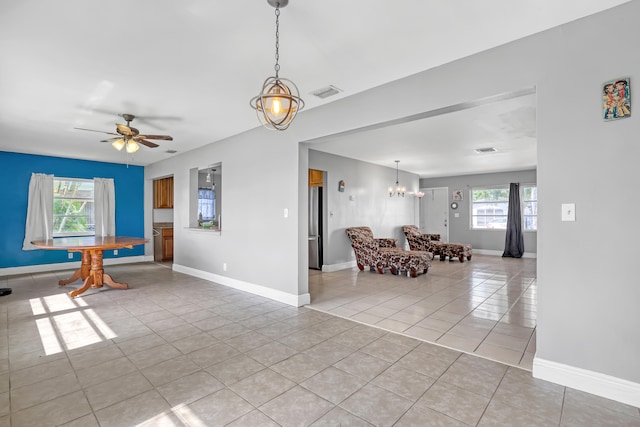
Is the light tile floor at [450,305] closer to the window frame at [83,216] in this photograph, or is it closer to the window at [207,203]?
the window at [207,203]

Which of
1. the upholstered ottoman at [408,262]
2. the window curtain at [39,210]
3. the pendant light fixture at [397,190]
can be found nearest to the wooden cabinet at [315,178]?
the upholstered ottoman at [408,262]

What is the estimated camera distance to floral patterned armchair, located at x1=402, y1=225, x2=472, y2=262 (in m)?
8.09

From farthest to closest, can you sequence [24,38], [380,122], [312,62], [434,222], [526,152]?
[434,222] < [526,152] < [380,122] < [312,62] < [24,38]

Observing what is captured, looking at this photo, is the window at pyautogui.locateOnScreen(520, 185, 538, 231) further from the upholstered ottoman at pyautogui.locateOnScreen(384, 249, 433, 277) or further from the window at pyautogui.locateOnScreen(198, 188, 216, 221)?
the window at pyautogui.locateOnScreen(198, 188, 216, 221)

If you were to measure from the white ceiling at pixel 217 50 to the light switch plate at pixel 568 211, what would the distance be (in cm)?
128

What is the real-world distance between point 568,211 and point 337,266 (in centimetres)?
501

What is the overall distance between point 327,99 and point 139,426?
131 inches

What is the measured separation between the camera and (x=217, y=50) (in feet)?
8.52

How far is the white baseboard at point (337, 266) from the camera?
22.0 feet

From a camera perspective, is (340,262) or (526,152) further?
(340,262)

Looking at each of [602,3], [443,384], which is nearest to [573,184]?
[602,3]

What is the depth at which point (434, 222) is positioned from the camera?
34.8 feet

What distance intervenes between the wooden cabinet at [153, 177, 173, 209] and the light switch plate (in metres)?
8.31

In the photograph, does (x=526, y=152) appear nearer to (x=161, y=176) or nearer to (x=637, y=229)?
(x=637, y=229)
